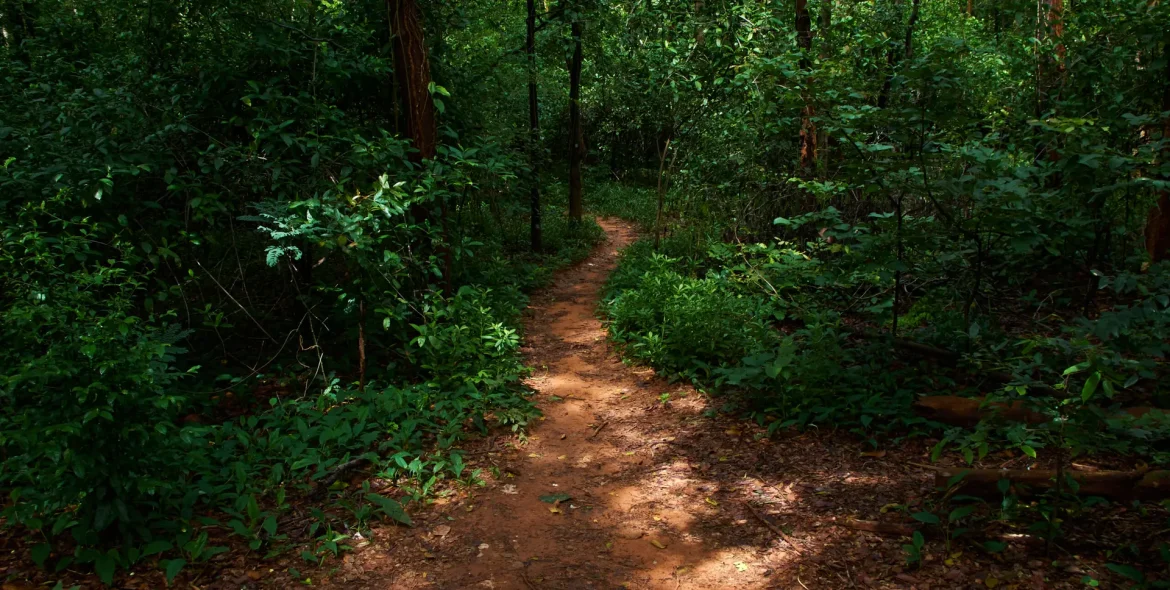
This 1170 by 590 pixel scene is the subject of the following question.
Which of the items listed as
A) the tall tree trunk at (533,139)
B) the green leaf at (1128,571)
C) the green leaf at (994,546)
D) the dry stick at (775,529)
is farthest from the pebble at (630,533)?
the tall tree trunk at (533,139)

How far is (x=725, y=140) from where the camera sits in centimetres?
1026

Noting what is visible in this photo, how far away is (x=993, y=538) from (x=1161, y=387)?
2.20 metres

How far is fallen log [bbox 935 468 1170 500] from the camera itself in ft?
11.7

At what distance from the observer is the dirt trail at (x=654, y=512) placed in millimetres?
3631

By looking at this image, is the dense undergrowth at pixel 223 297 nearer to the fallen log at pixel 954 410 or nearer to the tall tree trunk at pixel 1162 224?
the fallen log at pixel 954 410

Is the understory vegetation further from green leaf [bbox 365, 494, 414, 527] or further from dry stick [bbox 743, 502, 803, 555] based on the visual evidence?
dry stick [bbox 743, 502, 803, 555]

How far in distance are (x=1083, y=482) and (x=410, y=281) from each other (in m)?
5.17

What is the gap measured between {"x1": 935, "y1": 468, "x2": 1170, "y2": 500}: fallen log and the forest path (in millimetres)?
390

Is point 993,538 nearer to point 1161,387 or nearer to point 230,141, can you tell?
point 1161,387

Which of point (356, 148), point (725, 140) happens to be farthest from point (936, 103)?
point (725, 140)

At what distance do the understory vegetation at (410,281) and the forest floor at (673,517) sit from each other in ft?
0.75

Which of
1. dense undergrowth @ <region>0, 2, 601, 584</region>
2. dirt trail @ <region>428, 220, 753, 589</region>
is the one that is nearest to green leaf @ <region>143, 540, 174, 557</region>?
dense undergrowth @ <region>0, 2, 601, 584</region>

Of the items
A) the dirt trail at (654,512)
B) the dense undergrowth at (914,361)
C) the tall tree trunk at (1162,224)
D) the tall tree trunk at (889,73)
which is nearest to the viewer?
the dense undergrowth at (914,361)

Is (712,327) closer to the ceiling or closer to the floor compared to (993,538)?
closer to the ceiling
